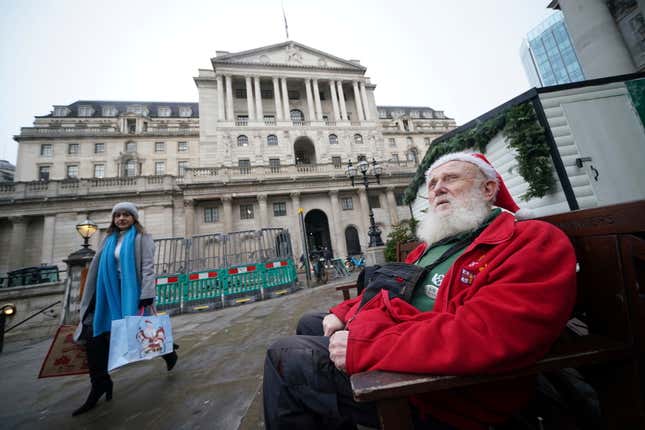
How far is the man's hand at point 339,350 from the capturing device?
0.99 metres

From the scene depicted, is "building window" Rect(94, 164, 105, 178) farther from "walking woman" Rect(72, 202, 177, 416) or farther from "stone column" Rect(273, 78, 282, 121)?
"walking woman" Rect(72, 202, 177, 416)

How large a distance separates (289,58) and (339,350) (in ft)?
99.0

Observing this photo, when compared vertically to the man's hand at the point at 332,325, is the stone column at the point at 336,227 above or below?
above

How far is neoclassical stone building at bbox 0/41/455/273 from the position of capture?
17.0 metres

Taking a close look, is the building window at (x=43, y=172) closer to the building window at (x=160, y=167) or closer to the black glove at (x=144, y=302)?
the building window at (x=160, y=167)

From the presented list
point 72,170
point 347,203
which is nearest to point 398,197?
point 347,203

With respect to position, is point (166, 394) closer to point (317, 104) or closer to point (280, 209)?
point (280, 209)

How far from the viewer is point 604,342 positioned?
0.90 metres

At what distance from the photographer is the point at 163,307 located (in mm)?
8367

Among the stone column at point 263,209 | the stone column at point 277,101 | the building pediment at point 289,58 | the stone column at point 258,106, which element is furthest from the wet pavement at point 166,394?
the building pediment at point 289,58

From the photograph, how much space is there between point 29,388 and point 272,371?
13.8 ft

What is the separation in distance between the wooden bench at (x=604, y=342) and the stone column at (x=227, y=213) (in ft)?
57.9

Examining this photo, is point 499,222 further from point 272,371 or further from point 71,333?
point 71,333

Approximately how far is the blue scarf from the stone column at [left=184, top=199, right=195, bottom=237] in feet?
50.8
